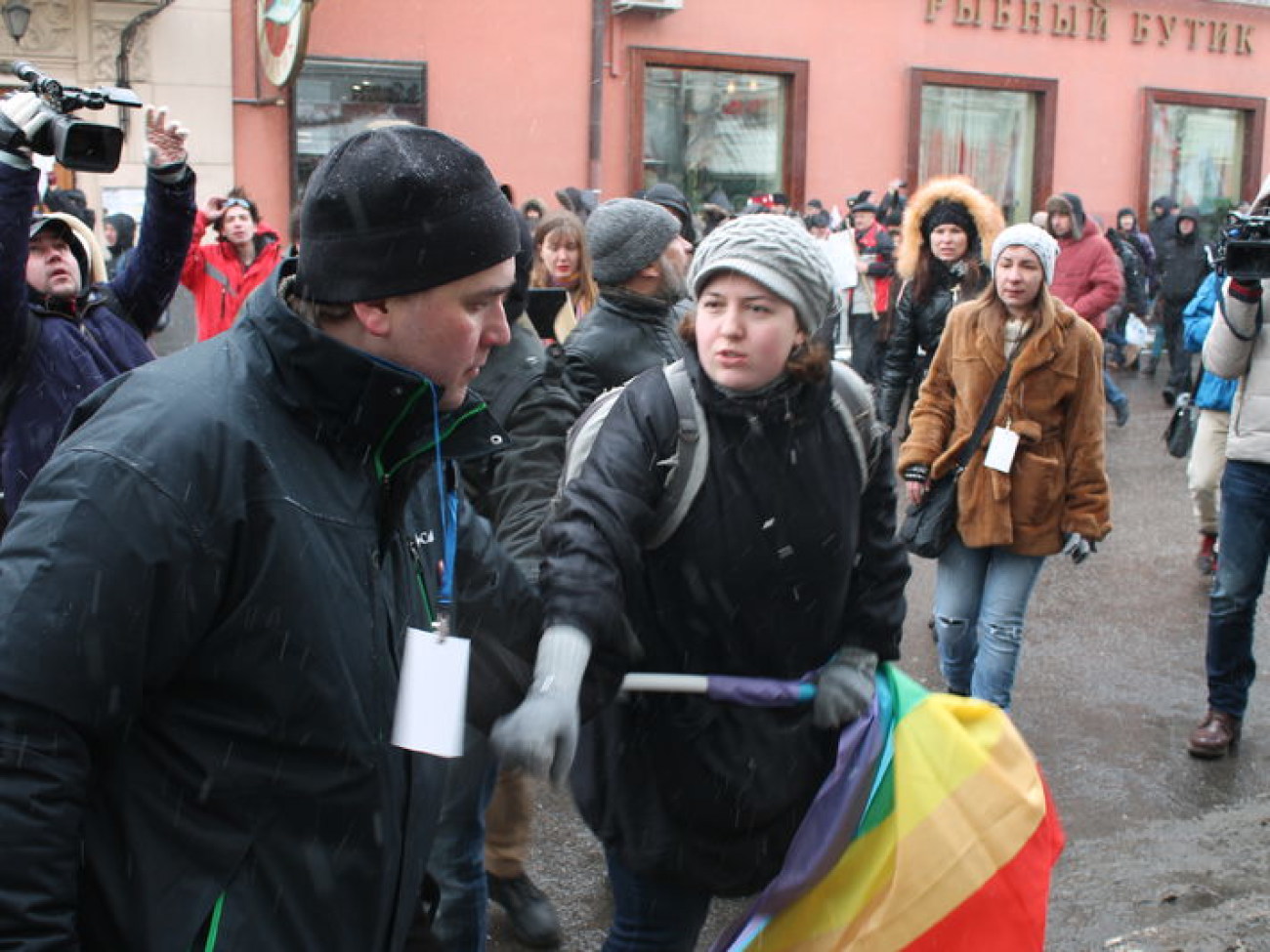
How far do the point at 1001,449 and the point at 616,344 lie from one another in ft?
4.59

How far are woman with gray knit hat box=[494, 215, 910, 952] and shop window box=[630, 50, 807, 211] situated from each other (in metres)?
16.0

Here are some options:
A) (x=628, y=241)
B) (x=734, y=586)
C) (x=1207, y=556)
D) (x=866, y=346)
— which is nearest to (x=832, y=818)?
(x=734, y=586)

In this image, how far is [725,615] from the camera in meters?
2.79

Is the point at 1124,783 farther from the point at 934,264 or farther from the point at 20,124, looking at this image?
the point at 20,124

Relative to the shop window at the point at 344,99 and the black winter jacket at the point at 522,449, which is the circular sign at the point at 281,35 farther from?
the black winter jacket at the point at 522,449

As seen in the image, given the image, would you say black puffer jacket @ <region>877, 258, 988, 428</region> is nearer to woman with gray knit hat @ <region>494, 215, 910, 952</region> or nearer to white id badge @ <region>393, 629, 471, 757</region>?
woman with gray knit hat @ <region>494, 215, 910, 952</region>

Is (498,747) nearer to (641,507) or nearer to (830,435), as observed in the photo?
(641,507)

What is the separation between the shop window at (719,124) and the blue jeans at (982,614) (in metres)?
14.1

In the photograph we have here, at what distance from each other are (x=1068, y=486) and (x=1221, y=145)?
20.7 metres

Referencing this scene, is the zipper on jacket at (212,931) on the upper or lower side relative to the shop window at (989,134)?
lower

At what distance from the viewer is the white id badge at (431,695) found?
73.6 inches

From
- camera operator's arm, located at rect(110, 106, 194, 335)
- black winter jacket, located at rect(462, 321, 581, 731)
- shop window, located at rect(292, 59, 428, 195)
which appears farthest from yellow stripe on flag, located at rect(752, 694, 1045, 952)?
shop window, located at rect(292, 59, 428, 195)

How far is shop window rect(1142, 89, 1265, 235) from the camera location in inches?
885

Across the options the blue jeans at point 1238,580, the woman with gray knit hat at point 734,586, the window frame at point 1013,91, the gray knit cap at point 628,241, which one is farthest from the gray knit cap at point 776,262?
the window frame at point 1013,91
